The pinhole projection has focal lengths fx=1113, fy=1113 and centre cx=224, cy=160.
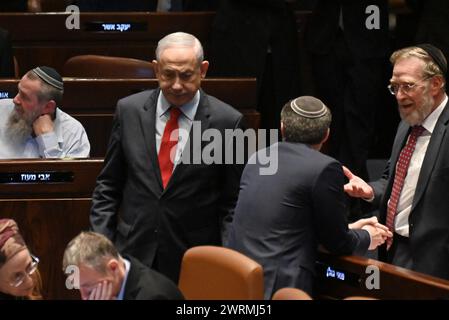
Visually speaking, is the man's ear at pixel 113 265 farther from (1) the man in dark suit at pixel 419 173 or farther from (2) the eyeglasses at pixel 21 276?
(1) the man in dark suit at pixel 419 173

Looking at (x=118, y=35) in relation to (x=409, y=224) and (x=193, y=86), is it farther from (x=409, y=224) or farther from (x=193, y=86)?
(x=409, y=224)

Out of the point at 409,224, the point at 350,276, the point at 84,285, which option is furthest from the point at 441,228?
the point at 84,285

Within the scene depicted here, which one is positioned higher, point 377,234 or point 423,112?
point 423,112

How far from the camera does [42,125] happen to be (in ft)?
12.2

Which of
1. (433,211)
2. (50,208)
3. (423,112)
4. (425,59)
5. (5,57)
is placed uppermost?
(425,59)

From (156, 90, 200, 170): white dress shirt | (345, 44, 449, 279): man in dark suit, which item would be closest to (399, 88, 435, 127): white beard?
(345, 44, 449, 279): man in dark suit

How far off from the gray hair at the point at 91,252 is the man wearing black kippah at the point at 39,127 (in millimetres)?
1220

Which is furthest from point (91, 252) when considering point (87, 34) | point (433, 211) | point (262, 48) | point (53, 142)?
point (87, 34)

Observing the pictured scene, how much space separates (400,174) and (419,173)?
0.09 m

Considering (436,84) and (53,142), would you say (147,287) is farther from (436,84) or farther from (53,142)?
(53,142)

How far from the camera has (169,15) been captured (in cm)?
468

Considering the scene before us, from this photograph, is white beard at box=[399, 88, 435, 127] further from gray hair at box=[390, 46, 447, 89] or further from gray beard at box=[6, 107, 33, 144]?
gray beard at box=[6, 107, 33, 144]

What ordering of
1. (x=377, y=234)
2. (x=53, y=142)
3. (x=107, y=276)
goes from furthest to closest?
(x=53, y=142) < (x=377, y=234) < (x=107, y=276)
